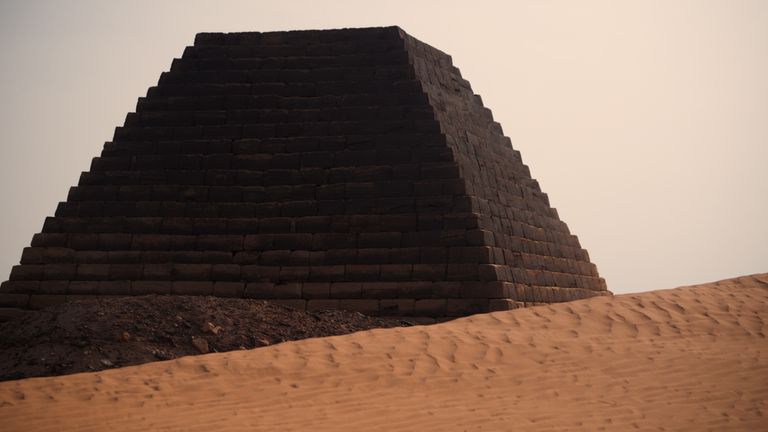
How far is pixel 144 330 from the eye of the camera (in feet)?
54.7

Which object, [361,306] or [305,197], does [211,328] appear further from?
[305,197]

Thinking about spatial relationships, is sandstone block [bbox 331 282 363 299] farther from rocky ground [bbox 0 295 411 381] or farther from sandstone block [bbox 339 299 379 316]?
rocky ground [bbox 0 295 411 381]

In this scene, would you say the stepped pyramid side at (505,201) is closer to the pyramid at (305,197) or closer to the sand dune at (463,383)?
the pyramid at (305,197)

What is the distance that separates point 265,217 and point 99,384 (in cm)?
705

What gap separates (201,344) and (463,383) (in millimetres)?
4705

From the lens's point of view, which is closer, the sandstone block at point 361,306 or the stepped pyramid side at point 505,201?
the sandstone block at point 361,306

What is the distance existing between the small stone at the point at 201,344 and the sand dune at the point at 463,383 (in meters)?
1.39

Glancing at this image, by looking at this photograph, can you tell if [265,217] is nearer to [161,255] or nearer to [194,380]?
[161,255]

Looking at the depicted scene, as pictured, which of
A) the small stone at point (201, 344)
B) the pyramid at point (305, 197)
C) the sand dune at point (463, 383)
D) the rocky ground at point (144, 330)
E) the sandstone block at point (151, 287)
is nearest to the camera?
the sand dune at point (463, 383)

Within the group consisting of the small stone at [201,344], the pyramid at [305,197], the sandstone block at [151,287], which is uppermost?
the pyramid at [305,197]

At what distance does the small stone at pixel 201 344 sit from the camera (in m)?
16.4

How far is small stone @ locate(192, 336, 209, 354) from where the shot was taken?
16438 millimetres

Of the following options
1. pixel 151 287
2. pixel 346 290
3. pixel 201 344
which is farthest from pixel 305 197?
pixel 201 344

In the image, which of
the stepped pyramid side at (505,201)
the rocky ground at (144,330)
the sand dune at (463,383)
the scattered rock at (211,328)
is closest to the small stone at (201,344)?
the rocky ground at (144,330)
